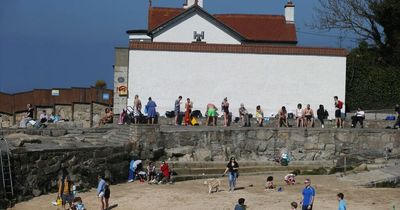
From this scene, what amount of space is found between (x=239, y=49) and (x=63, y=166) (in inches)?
501

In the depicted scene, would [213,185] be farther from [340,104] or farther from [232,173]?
[340,104]

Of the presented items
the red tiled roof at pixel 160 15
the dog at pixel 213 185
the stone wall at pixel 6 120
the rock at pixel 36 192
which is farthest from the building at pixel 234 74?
the rock at pixel 36 192

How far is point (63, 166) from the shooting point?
27.0 metres

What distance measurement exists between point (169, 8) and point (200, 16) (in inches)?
185

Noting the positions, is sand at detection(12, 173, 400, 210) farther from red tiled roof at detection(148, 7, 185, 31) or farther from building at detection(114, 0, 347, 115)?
red tiled roof at detection(148, 7, 185, 31)

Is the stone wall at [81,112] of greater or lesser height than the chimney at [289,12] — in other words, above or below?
below

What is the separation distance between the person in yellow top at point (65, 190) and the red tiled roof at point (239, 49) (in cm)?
1146

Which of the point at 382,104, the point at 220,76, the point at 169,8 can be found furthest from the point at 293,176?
the point at 169,8

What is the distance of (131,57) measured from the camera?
3644cm

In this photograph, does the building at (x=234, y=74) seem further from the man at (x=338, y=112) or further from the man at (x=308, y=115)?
the man at (x=308, y=115)

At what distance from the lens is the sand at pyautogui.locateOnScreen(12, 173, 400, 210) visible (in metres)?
23.9

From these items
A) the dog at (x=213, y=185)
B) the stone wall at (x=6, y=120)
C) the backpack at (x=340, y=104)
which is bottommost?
the dog at (x=213, y=185)

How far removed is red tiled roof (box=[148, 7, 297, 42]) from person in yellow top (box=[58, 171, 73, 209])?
19844mm

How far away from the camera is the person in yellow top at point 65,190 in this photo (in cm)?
2486
